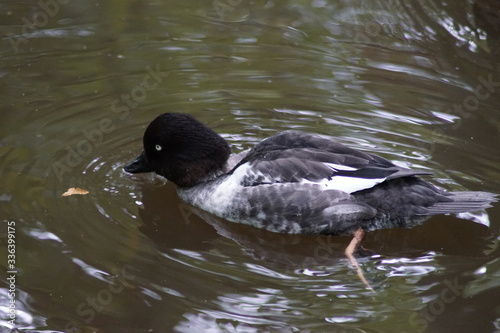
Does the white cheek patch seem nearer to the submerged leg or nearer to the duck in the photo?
the duck

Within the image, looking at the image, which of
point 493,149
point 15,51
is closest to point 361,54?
point 493,149

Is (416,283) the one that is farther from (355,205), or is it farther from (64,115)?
(64,115)

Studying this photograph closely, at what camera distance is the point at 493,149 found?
810cm

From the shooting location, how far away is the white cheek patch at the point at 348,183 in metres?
6.82

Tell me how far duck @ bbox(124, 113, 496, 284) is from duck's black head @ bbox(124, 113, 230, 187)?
0.45ft

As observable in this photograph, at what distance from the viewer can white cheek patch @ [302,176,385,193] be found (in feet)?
22.4

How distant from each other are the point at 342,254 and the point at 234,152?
1970 mm

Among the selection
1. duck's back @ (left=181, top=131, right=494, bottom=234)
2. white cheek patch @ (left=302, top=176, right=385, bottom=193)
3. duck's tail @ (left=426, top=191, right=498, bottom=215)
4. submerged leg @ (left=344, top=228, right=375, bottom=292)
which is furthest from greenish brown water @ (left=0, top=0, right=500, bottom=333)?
white cheek patch @ (left=302, top=176, right=385, bottom=193)

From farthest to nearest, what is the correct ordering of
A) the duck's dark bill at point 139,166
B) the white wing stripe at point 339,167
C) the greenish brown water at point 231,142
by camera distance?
1. the duck's dark bill at point 139,166
2. the white wing stripe at point 339,167
3. the greenish brown water at point 231,142

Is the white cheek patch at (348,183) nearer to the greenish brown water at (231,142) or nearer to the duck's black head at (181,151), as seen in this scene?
the greenish brown water at (231,142)

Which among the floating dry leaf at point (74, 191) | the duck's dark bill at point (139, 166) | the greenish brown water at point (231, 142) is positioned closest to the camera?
the greenish brown water at point (231, 142)

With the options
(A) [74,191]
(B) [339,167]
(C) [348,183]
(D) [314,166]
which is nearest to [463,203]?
(C) [348,183]

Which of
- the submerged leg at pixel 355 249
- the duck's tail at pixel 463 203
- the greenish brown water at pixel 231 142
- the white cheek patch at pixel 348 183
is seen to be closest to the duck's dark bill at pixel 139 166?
the greenish brown water at pixel 231 142

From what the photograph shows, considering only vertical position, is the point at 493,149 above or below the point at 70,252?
above
